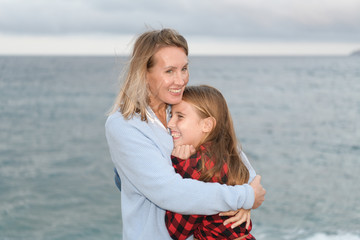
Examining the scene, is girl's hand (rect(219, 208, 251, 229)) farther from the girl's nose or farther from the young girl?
the girl's nose

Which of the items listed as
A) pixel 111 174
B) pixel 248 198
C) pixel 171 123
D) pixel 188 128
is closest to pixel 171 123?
pixel 171 123

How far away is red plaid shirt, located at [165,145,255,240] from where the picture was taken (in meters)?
2.38

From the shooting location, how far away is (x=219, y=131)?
8.73ft

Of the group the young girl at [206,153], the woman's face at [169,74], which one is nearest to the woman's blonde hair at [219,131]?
the young girl at [206,153]

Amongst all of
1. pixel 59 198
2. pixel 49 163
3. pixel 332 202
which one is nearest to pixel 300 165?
pixel 332 202

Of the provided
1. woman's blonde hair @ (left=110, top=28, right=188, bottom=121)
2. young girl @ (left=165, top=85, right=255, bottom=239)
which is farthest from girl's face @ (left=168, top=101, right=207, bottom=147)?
woman's blonde hair @ (left=110, top=28, right=188, bottom=121)

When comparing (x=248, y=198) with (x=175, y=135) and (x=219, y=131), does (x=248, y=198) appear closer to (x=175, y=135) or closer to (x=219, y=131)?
(x=219, y=131)

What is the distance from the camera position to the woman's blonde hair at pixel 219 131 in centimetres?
252

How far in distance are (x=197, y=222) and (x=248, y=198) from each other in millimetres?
323

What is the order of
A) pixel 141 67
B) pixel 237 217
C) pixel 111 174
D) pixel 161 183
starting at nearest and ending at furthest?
pixel 161 183 < pixel 237 217 < pixel 141 67 < pixel 111 174

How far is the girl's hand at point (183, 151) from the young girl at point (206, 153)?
0.7 inches

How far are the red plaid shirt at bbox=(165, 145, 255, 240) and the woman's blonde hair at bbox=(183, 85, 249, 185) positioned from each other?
0.21 feet

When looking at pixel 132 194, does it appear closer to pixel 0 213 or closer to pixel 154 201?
pixel 154 201

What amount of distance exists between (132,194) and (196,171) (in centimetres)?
44
